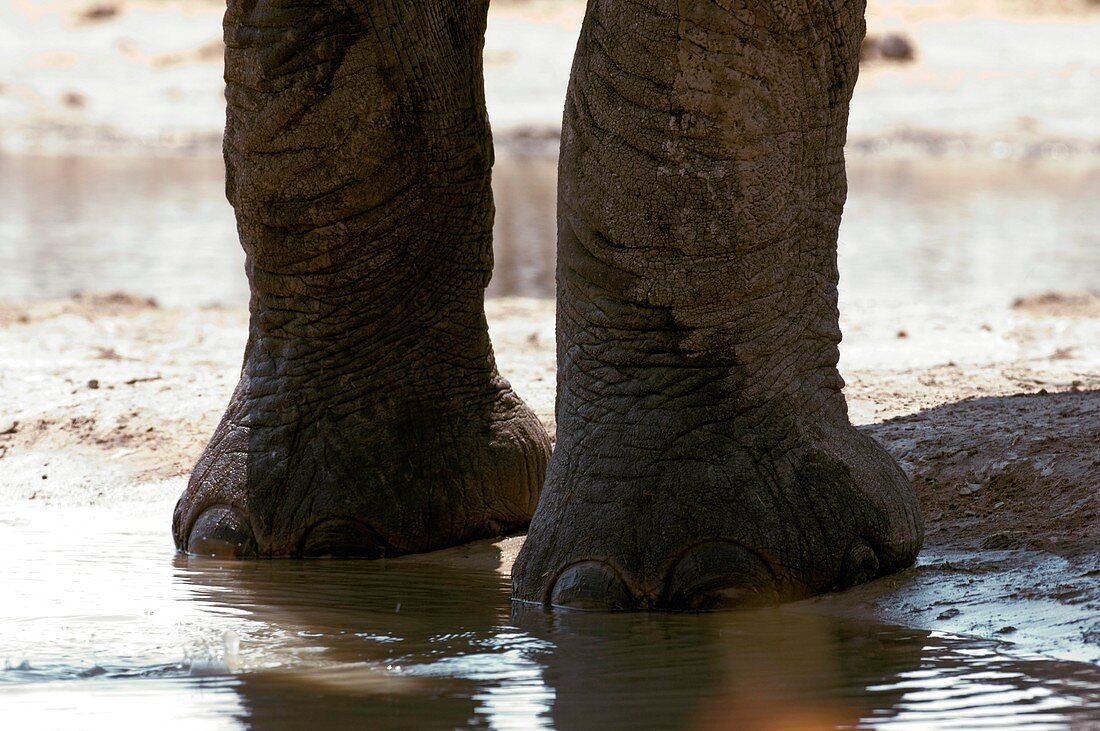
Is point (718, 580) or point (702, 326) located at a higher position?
point (702, 326)

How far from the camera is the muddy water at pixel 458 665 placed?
209 cm

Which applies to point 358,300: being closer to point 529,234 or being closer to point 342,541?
point 342,541

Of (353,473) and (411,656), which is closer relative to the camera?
(411,656)

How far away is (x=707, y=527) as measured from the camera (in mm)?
2592

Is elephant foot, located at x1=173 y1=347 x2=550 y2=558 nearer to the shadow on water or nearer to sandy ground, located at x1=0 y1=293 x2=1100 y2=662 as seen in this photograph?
sandy ground, located at x1=0 y1=293 x2=1100 y2=662

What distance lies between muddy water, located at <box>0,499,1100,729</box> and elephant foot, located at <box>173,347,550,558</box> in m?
0.24

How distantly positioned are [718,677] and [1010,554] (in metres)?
0.77

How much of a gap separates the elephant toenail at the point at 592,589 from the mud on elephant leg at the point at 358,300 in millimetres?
593

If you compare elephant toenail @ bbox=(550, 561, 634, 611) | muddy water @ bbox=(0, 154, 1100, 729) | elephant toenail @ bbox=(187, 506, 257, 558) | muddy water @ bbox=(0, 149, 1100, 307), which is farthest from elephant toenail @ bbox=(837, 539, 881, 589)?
muddy water @ bbox=(0, 149, 1100, 307)

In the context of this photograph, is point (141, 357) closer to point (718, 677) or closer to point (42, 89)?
point (718, 677)

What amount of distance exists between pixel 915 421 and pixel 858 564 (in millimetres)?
1083

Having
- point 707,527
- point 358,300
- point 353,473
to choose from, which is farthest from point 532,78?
point 707,527

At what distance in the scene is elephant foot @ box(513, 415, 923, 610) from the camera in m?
2.59

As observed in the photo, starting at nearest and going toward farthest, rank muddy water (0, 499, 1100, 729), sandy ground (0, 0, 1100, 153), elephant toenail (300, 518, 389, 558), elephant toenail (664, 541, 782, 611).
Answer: muddy water (0, 499, 1100, 729) → elephant toenail (664, 541, 782, 611) → elephant toenail (300, 518, 389, 558) → sandy ground (0, 0, 1100, 153)
